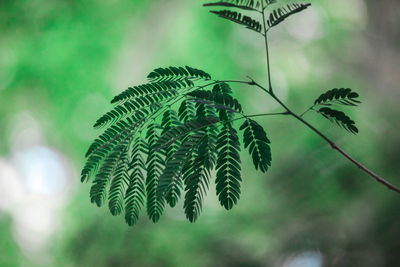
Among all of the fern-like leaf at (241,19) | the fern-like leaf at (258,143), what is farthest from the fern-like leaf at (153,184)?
the fern-like leaf at (241,19)

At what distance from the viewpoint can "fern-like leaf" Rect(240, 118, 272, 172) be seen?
2.97ft

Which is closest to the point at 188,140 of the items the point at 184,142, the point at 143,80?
the point at 184,142

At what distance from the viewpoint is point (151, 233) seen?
4.34m

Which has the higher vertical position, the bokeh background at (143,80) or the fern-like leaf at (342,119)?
the bokeh background at (143,80)

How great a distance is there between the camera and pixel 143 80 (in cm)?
677

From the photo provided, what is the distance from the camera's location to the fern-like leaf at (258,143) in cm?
91

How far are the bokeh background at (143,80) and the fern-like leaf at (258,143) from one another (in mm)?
3609

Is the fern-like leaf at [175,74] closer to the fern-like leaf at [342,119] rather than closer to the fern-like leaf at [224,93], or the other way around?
the fern-like leaf at [224,93]

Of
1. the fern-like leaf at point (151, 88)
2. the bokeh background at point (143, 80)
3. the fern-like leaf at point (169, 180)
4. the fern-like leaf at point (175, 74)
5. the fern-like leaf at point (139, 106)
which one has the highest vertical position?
the bokeh background at point (143, 80)

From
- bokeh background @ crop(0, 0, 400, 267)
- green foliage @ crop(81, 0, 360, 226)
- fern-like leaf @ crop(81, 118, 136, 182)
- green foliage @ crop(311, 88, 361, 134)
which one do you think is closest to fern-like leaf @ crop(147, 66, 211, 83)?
green foliage @ crop(81, 0, 360, 226)

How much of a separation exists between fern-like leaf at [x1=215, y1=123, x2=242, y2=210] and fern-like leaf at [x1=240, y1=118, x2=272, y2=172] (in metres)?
0.04

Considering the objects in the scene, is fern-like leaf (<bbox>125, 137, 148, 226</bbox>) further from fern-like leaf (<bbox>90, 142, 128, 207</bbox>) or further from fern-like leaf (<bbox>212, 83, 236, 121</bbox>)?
fern-like leaf (<bbox>212, 83, 236, 121</bbox>)

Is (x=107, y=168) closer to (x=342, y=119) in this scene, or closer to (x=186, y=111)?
(x=186, y=111)

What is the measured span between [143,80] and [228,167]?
605cm
